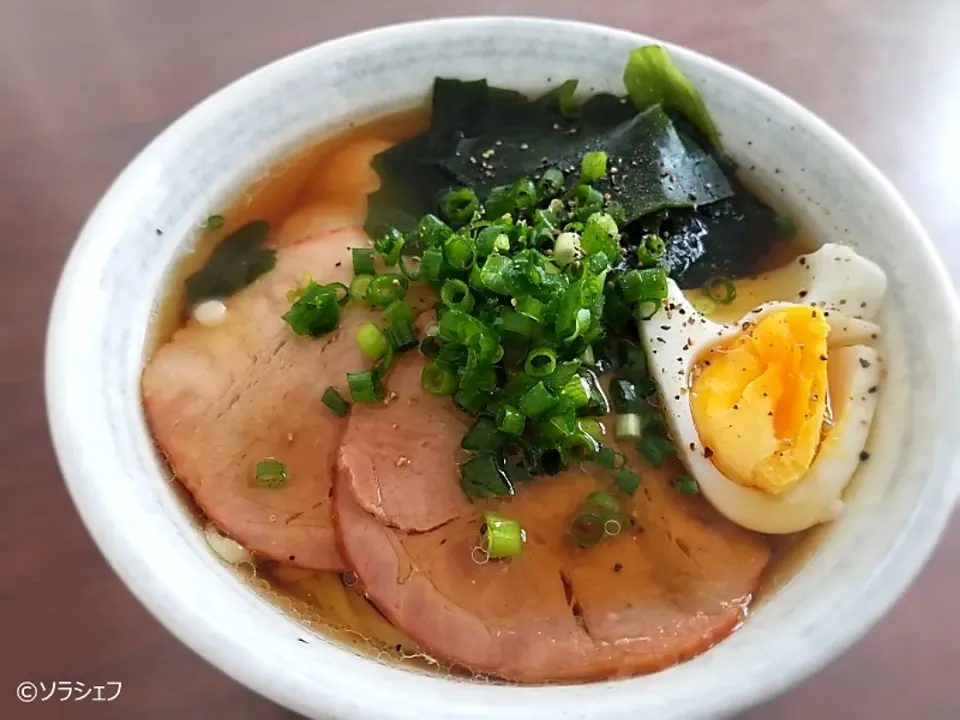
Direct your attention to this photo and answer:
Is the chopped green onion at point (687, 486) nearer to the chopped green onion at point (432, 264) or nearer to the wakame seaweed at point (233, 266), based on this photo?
the chopped green onion at point (432, 264)

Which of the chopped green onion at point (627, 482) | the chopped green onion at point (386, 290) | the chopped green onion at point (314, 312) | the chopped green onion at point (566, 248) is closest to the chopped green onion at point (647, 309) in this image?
the chopped green onion at point (566, 248)

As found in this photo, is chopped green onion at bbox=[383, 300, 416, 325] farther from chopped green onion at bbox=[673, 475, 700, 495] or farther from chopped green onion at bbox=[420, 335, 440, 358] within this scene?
chopped green onion at bbox=[673, 475, 700, 495]

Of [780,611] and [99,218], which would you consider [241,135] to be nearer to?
[99,218]

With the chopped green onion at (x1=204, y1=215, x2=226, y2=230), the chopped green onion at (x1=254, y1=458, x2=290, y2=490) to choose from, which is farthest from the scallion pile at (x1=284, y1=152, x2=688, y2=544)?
the chopped green onion at (x1=204, y1=215, x2=226, y2=230)

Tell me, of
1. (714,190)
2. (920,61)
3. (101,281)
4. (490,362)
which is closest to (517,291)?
(490,362)

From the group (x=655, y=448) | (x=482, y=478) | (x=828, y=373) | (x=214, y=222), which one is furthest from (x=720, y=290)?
(x=214, y=222)

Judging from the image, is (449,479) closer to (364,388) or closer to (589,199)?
(364,388)
